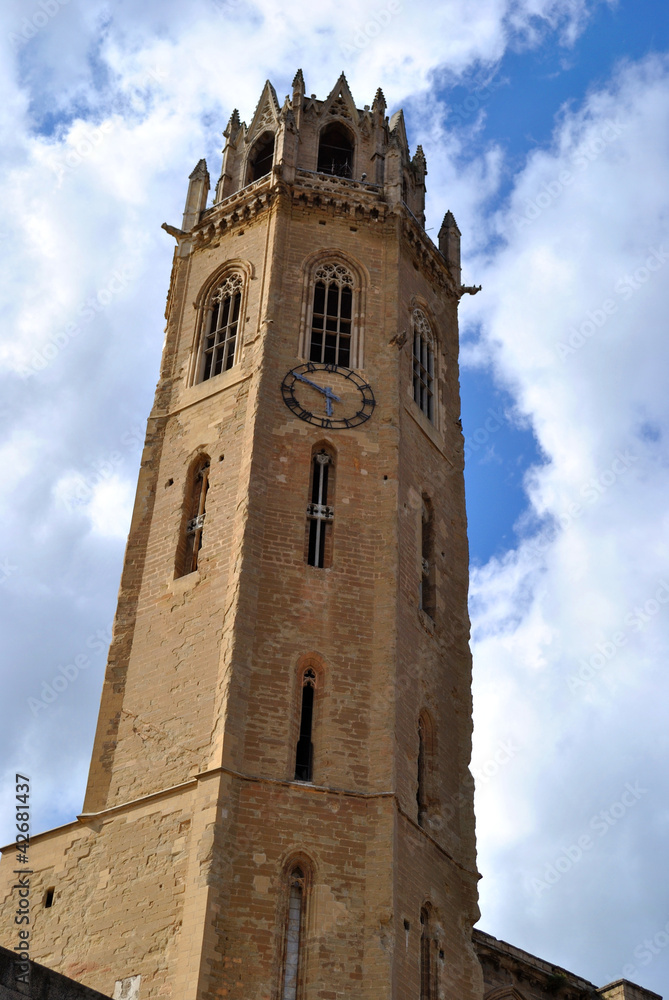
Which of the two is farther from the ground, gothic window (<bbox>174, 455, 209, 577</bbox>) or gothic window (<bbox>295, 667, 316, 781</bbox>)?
gothic window (<bbox>174, 455, 209, 577</bbox>)

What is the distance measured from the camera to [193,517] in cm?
3152

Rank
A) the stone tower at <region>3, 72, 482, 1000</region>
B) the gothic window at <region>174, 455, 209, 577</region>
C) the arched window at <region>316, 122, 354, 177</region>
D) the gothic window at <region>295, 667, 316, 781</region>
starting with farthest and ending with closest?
the arched window at <region>316, 122, 354, 177</region>, the gothic window at <region>174, 455, 209, 577</region>, the gothic window at <region>295, 667, 316, 781</region>, the stone tower at <region>3, 72, 482, 1000</region>

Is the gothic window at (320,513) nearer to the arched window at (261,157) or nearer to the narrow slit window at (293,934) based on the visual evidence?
the narrow slit window at (293,934)

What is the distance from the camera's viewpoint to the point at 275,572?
94.8 feet

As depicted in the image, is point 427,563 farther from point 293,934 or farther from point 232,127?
point 232,127

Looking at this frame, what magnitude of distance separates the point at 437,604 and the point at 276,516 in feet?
15.0

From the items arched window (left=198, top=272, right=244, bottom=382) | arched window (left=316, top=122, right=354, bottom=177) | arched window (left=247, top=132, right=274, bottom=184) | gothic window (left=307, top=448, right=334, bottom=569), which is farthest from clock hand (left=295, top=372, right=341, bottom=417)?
arched window (left=316, top=122, right=354, bottom=177)

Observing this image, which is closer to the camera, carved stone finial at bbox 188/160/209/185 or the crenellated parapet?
the crenellated parapet

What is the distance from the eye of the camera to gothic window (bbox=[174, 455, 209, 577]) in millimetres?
30641

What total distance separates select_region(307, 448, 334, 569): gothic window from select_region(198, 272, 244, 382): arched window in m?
4.30

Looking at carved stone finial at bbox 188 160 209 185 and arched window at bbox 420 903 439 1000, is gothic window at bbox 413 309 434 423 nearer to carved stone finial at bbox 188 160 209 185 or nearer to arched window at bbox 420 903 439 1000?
carved stone finial at bbox 188 160 209 185

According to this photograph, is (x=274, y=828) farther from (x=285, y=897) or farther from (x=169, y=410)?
(x=169, y=410)

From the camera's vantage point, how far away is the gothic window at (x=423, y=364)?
115ft

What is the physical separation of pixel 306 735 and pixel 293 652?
5.73ft
